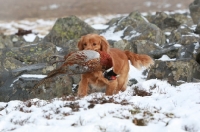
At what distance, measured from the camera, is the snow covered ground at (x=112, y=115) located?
5.01 m

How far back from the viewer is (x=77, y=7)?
230ft

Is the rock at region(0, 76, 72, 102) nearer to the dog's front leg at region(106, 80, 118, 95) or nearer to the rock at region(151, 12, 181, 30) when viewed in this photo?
the dog's front leg at region(106, 80, 118, 95)

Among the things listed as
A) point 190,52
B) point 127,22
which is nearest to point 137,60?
point 190,52

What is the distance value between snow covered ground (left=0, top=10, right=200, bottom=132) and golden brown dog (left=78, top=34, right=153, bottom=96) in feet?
4.62

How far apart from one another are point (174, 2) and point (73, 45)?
6137 cm

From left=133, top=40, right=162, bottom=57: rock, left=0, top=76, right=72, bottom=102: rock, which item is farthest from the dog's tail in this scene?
left=133, top=40, right=162, bottom=57: rock

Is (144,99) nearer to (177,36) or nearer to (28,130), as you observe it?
(28,130)

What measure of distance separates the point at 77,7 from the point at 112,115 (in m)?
66.0

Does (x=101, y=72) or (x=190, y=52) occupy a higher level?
(x=101, y=72)

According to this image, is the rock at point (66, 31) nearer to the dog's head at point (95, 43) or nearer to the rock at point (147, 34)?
the rock at point (147, 34)

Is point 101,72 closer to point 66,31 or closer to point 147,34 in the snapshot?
point 147,34

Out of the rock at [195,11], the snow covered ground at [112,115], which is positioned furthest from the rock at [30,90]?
the rock at [195,11]

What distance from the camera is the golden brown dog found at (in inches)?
310

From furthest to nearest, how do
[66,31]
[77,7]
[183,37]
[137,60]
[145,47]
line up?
[77,7]
[66,31]
[183,37]
[145,47]
[137,60]
